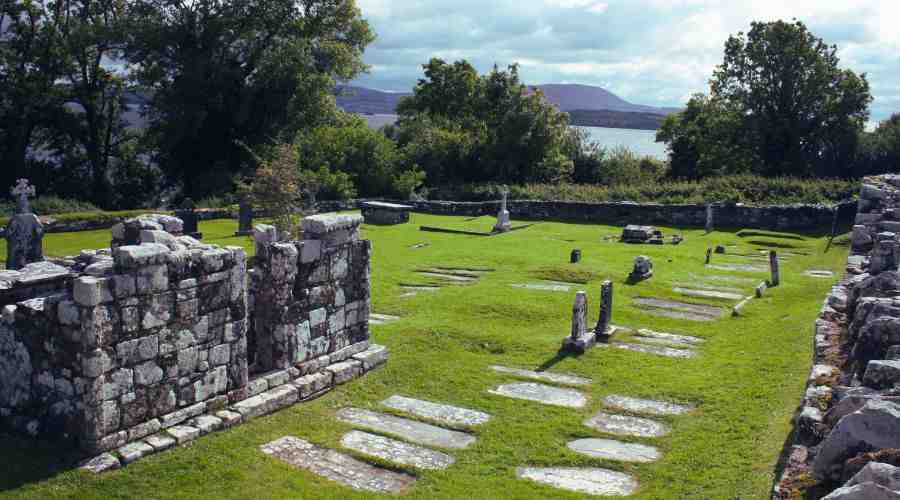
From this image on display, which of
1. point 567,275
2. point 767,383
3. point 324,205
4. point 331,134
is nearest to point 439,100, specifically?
point 331,134

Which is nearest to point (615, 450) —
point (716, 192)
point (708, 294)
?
point (708, 294)

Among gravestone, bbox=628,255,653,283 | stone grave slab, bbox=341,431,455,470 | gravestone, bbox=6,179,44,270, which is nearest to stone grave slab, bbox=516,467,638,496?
stone grave slab, bbox=341,431,455,470

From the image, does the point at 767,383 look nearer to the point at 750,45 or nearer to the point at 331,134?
the point at 331,134

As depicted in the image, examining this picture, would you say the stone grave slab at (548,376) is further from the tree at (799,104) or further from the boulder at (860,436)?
the tree at (799,104)

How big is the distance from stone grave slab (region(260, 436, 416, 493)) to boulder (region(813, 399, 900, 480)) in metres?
4.56

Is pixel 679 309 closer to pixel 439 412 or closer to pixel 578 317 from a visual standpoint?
pixel 578 317

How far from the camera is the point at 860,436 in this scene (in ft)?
19.2

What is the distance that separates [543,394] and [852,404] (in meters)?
5.93

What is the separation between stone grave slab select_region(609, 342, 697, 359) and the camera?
14.2 metres

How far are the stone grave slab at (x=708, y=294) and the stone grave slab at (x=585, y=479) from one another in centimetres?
1066

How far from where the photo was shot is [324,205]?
3594cm

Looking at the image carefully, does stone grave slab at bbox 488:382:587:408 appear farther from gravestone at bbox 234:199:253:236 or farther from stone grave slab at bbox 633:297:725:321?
gravestone at bbox 234:199:253:236

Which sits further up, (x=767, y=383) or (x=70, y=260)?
(x=70, y=260)

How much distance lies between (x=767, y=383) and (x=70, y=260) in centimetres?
1171
